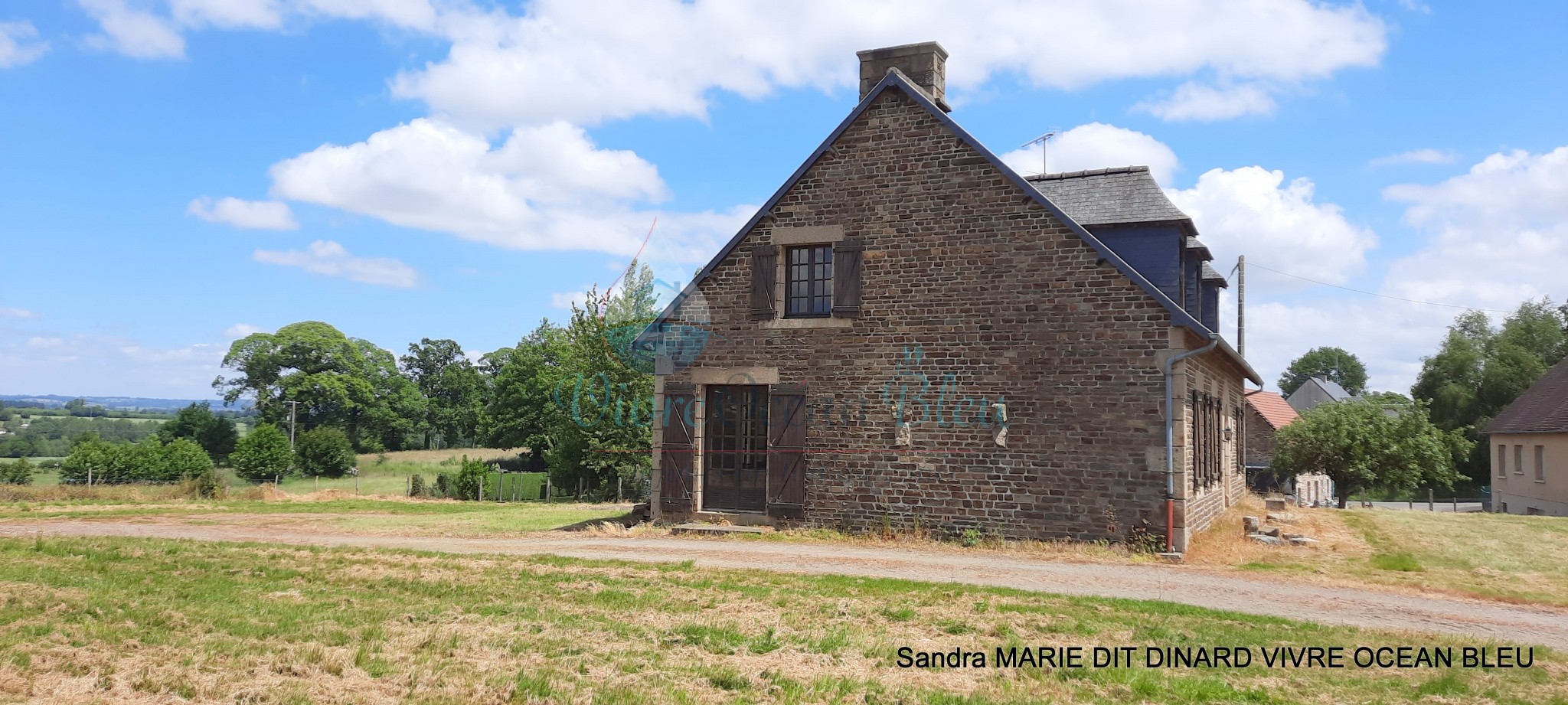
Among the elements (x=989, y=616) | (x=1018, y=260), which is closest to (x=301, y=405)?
(x=1018, y=260)

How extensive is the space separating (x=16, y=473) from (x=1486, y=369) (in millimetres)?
68354

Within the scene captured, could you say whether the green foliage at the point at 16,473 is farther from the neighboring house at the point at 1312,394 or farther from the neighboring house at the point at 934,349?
the neighboring house at the point at 1312,394

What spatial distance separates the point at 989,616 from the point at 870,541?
255 inches

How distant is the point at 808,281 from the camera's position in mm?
16516

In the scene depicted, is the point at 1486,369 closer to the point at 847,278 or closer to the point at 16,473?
the point at 847,278

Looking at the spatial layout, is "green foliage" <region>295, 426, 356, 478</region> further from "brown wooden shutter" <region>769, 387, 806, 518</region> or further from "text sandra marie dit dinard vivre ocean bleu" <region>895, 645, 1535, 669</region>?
"text sandra marie dit dinard vivre ocean bleu" <region>895, 645, 1535, 669</region>

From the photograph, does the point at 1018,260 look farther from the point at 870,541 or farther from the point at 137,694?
the point at 137,694

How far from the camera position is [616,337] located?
35.2 metres

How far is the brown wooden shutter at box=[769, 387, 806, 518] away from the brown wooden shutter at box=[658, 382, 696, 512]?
1.53 meters

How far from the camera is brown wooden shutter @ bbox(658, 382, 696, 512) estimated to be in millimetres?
16766

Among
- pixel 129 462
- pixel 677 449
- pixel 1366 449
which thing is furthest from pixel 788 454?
pixel 129 462

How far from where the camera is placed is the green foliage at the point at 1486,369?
5245 centimetres

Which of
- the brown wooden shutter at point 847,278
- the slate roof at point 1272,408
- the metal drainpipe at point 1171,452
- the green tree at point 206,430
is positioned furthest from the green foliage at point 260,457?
the slate roof at point 1272,408

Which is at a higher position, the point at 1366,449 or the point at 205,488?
the point at 1366,449
